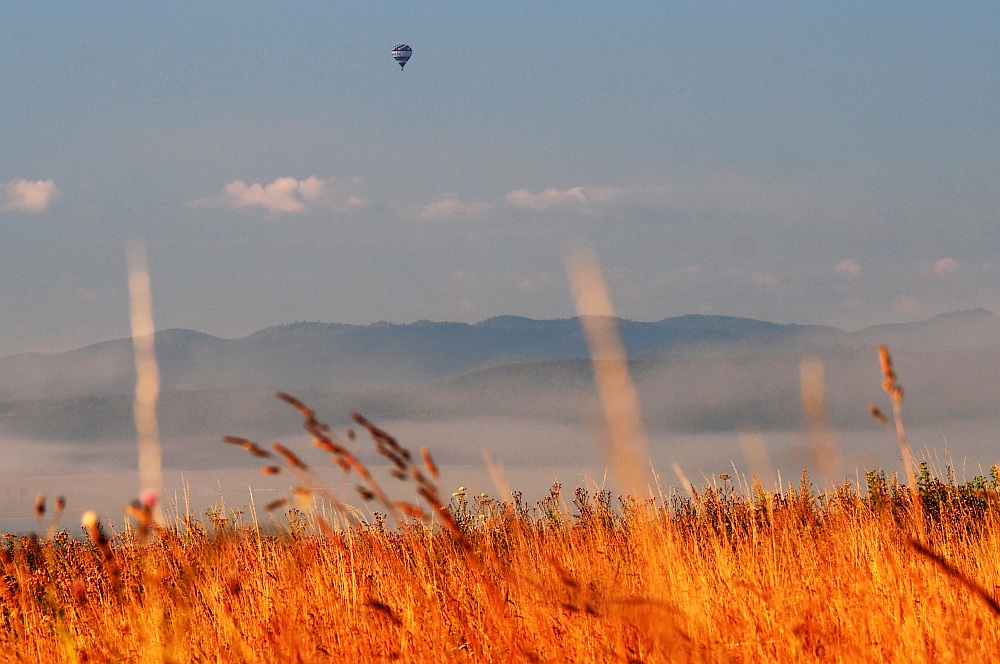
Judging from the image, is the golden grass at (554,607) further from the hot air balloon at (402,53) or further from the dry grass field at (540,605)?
the hot air balloon at (402,53)

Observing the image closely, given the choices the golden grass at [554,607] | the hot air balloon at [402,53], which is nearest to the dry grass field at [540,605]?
the golden grass at [554,607]

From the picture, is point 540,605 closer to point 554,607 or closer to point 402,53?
point 554,607

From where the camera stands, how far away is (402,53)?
196 feet

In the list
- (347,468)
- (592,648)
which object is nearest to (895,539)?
(592,648)

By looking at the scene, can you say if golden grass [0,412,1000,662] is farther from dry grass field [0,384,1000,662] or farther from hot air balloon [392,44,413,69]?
hot air balloon [392,44,413,69]

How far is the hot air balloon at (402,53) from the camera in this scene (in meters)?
59.5

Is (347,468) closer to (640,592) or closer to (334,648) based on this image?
(334,648)

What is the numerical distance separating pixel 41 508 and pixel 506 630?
2.11m

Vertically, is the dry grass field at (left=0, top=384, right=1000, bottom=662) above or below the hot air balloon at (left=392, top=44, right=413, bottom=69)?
below

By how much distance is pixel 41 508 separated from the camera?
9.57ft

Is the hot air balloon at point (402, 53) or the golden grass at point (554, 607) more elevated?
the hot air balloon at point (402, 53)

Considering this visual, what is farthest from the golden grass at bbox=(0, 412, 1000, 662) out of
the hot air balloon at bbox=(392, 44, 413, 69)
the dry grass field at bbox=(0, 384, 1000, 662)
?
the hot air balloon at bbox=(392, 44, 413, 69)

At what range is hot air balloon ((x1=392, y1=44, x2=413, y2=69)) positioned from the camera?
59.5 meters

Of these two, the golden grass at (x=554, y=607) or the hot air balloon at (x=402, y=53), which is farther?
the hot air balloon at (x=402, y=53)
